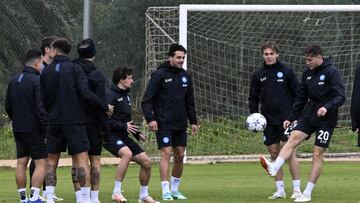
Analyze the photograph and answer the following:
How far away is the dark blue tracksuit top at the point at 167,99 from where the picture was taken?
46.5 ft

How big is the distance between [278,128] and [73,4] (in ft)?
58.6

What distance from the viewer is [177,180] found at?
14.4 metres

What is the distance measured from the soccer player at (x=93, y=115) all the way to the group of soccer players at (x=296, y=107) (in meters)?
2.28

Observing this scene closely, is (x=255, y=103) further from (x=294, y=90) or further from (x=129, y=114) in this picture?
(x=129, y=114)

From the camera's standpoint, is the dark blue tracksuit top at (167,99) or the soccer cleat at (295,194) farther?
the dark blue tracksuit top at (167,99)

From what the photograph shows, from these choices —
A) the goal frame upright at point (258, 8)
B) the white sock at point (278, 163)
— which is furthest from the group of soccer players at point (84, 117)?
the goal frame upright at point (258, 8)

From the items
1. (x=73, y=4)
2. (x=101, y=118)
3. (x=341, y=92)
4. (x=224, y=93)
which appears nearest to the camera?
(x=101, y=118)

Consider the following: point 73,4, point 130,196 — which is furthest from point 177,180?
point 73,4

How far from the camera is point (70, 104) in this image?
1187 cm

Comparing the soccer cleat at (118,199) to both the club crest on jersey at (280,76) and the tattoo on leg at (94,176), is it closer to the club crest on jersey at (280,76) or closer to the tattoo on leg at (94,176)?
the tattoo on leg at (94,176)

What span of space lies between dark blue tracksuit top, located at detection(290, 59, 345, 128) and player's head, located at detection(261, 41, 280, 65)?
72 centimetres

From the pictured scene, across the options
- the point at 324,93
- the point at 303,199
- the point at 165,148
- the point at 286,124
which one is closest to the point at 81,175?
the point at 165,148

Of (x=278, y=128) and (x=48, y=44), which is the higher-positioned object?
(x=48, y=44)

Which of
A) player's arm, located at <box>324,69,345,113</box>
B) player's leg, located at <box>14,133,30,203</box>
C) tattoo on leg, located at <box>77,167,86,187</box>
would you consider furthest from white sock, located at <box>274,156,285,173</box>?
player's leg, located at <box>14,133,30,203</box>
